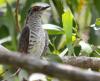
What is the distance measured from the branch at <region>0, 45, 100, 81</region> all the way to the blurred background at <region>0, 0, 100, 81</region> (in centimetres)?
88

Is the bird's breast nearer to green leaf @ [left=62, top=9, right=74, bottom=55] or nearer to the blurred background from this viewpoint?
the blurred background

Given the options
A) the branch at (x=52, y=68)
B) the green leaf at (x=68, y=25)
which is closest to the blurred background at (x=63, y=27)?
the green leaf at (x=68, y=25)

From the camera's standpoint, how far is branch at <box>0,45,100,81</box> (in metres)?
0.70

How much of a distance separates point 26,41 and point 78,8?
0.85 m

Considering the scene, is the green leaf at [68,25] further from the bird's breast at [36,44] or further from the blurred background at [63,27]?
the bird's breast at [36,44]

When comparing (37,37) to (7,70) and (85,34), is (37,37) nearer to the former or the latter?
(7,70)

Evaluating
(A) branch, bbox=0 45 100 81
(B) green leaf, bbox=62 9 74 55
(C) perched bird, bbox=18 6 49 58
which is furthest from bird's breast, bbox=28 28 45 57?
(A) branch, bbox=0 45 100 81

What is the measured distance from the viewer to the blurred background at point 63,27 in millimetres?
2002

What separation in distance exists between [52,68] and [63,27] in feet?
4.39

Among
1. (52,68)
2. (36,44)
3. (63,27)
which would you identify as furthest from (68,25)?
(52,68)

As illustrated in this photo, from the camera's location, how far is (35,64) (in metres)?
0.73

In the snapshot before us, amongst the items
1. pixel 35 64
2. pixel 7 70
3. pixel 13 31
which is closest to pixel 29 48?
pixel 7 70

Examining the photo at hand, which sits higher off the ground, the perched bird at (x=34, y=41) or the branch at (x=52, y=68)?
the branch at (x=52, y=68)

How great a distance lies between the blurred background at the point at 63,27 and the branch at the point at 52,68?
0.88 meters
